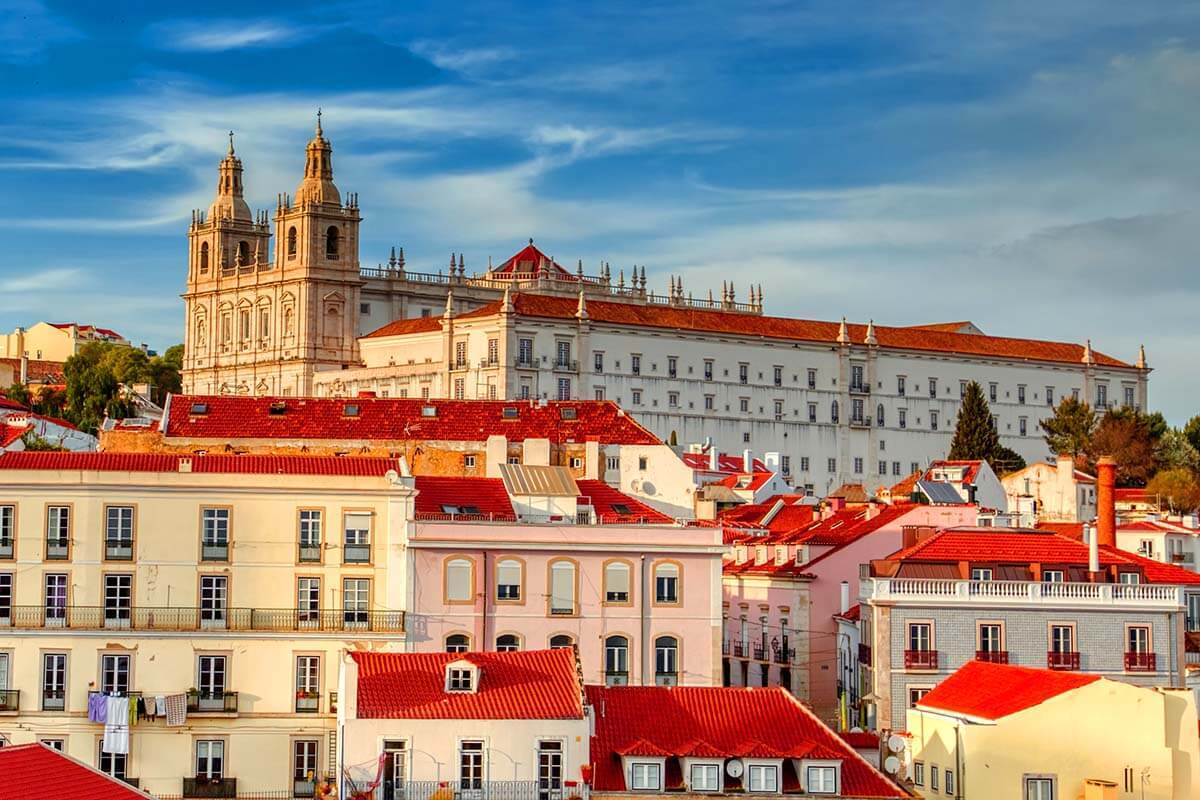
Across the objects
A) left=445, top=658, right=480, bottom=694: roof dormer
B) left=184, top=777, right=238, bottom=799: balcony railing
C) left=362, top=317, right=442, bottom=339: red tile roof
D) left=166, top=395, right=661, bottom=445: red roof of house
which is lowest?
left=184, top=777, right=238, bottom=799: balcony railing

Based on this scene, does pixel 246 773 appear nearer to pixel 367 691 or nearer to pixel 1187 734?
pixel 367 691

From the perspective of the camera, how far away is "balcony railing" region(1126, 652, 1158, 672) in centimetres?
6022

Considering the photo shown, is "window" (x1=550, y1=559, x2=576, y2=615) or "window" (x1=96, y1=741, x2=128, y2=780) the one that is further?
"window" (x1=550, y1=559, x2=576, y2=615)

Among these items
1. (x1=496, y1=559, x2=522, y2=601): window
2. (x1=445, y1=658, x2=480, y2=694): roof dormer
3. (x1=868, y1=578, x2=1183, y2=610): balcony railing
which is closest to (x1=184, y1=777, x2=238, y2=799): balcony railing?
(x1=496, y1=559, x2=522, y2=601): window

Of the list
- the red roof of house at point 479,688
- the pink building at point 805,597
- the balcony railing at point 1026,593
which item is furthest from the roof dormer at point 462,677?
the pink building at point 805,597

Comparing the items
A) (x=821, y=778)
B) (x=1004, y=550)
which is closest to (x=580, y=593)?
(x=1004, y=550)

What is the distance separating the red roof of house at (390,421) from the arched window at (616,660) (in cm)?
3438

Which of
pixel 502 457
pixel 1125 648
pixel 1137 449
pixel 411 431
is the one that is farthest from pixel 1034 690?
pixel 1137 449

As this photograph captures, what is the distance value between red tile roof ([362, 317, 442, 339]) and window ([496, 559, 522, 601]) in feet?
352

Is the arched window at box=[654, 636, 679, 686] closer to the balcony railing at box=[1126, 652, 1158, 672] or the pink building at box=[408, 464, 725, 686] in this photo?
the pink building at box=[408, 464, 725, 686]

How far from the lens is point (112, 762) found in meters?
53.8

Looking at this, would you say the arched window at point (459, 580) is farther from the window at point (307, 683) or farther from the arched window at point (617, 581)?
the window at point (307, 683)

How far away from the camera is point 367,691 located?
46375 mm

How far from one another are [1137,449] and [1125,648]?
93696 mm
